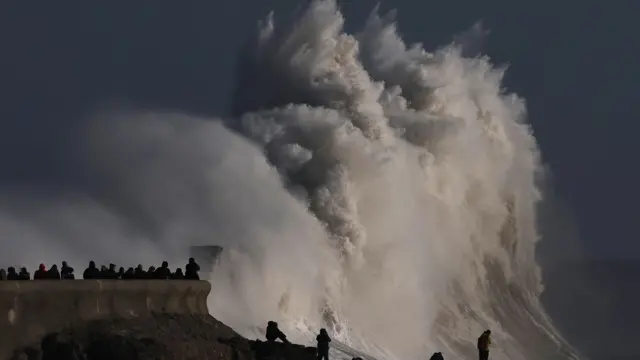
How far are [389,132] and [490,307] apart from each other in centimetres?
888

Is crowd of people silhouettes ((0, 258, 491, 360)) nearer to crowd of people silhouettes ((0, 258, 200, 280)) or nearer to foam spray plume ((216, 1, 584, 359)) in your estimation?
crowd of people silhouettes ((0, 258, 200, 280))

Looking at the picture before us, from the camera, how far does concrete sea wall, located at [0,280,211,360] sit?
71.4ft

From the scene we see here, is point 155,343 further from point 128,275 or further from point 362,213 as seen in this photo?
point 362,213

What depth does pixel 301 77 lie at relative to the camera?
47438mm

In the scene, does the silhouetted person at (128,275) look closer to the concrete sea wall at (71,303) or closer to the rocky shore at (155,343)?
the concrete sea wall at (71,303)

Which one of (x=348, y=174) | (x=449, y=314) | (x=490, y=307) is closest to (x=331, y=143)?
(x=348, y=174)

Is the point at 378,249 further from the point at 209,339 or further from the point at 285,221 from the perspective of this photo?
the point at 209,339

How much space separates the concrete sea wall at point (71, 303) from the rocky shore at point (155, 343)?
13 centimetres

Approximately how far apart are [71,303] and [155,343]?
1179mm

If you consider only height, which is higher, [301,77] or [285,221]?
[301,77]

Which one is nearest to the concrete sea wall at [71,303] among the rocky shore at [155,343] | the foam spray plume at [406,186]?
the rocky shore at [155,343]

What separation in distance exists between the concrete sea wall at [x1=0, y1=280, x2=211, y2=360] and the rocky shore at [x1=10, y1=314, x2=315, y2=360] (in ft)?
0.42

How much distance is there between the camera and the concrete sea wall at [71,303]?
21.8 metres

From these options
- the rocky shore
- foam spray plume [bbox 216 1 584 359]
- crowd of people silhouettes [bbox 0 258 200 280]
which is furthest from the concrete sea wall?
foam spray plume [bbox 216 1 584 359]
